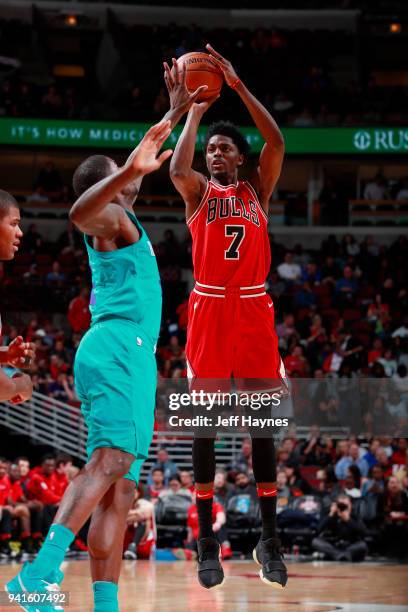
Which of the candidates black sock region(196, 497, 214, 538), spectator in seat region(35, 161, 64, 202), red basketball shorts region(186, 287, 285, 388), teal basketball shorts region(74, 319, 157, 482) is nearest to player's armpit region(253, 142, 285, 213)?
red basketball shorts region(186, 287, 285, 388)

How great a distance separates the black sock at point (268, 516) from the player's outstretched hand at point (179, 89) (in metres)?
2.66

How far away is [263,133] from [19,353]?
2404 millimetres

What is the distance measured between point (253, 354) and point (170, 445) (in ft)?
35.9

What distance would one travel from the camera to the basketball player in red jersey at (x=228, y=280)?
6871 mm

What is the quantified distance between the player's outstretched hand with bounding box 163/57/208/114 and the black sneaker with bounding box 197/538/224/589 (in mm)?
2856

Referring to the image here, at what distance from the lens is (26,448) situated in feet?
59.4

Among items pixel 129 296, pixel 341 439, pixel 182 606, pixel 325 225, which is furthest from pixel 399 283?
pixel 129 296

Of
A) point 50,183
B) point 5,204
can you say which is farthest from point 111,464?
point 50,183

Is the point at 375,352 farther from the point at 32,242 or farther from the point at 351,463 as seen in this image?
the point at 32,242

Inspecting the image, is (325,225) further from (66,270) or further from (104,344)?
(104,344)

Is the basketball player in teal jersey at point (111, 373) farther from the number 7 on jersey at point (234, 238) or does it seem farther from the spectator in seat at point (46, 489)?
the spectator in seat at point (46, 489)

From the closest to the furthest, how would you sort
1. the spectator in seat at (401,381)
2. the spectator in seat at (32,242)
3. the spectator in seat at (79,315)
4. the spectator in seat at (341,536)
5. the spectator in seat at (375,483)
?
the spectator in seat at (341,536), the spectator in seat at (375,483), the spectator in seat at (401,381), the spectator in seat at (79,315), the spectator in seat at (32,242)

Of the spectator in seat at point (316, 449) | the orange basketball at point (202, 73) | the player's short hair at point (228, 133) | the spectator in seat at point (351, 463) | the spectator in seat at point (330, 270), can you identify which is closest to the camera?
the orange basketball at point (202, 73)

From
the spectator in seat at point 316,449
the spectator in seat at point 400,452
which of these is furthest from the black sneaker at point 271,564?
the spectator in seat at point 316,449
